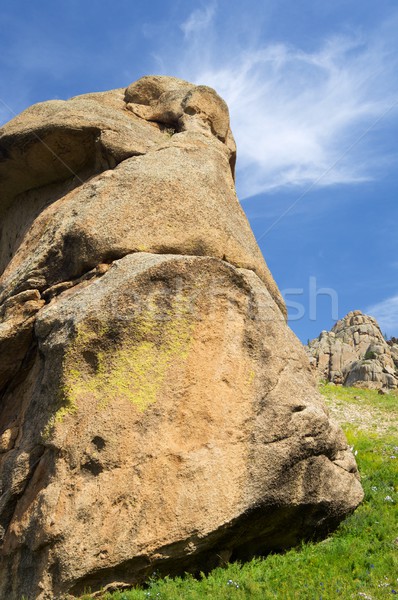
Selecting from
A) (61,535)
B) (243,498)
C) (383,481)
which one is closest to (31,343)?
(61,535)

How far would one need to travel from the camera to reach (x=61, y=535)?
24.1 feet

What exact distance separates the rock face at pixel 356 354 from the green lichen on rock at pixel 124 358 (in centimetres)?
3519

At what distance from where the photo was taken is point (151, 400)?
327 inches

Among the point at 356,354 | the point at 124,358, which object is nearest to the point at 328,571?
the point at 124,358

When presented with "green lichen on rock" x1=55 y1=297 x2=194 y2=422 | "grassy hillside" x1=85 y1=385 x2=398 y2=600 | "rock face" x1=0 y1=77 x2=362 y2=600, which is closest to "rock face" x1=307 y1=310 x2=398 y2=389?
"grassy hillside" x1=85 y1=385 x2=398 y2=600

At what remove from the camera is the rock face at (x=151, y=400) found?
7668mm

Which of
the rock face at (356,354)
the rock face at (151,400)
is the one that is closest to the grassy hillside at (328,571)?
the rock face at (151,400)

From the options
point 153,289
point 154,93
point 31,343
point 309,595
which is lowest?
point 309,595

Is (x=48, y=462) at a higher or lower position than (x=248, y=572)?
higher

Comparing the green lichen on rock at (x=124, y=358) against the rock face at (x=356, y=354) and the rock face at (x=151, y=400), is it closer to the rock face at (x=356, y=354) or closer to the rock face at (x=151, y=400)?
the rock face at (x=151, y=400)

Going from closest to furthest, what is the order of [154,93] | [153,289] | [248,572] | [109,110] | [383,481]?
[248,572], [153,289], [383,481], [109,110], [154,93]

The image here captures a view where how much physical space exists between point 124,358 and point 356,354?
7415 cm

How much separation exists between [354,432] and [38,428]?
11475 mm

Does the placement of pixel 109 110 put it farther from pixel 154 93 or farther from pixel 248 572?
pixel 248 572
